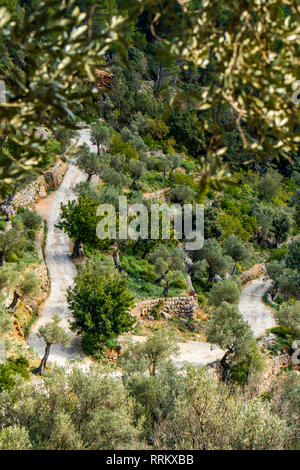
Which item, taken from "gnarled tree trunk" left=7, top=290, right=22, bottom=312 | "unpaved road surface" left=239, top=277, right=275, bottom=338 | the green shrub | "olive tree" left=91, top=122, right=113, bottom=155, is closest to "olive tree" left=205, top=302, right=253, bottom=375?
"unpaved road surface" left=239, top=277, right=275, bottom=338

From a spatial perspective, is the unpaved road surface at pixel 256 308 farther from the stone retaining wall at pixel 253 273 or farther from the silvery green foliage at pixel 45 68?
the silvery green foliage at pixel 45 68

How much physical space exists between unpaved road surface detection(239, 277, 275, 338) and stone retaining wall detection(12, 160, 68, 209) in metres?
21.8

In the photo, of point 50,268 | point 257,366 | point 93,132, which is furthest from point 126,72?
point 257,366

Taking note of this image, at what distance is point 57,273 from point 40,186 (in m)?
13.2

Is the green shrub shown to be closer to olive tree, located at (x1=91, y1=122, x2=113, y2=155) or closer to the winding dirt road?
the winding dirt road

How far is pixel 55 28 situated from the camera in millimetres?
3428

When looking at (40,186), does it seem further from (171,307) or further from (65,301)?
(171,307)

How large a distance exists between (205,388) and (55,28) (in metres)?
10.9

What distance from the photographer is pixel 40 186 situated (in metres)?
38.5

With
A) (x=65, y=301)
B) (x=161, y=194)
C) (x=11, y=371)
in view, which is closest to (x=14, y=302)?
(x=65, y=301)

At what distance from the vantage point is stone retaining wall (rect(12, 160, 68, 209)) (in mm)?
34362

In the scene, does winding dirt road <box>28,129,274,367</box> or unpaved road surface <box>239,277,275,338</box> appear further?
unpaved road surface <box>239,277,275,338</box>

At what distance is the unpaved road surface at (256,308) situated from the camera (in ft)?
107

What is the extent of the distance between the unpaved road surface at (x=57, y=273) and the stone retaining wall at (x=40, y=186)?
0.69m
